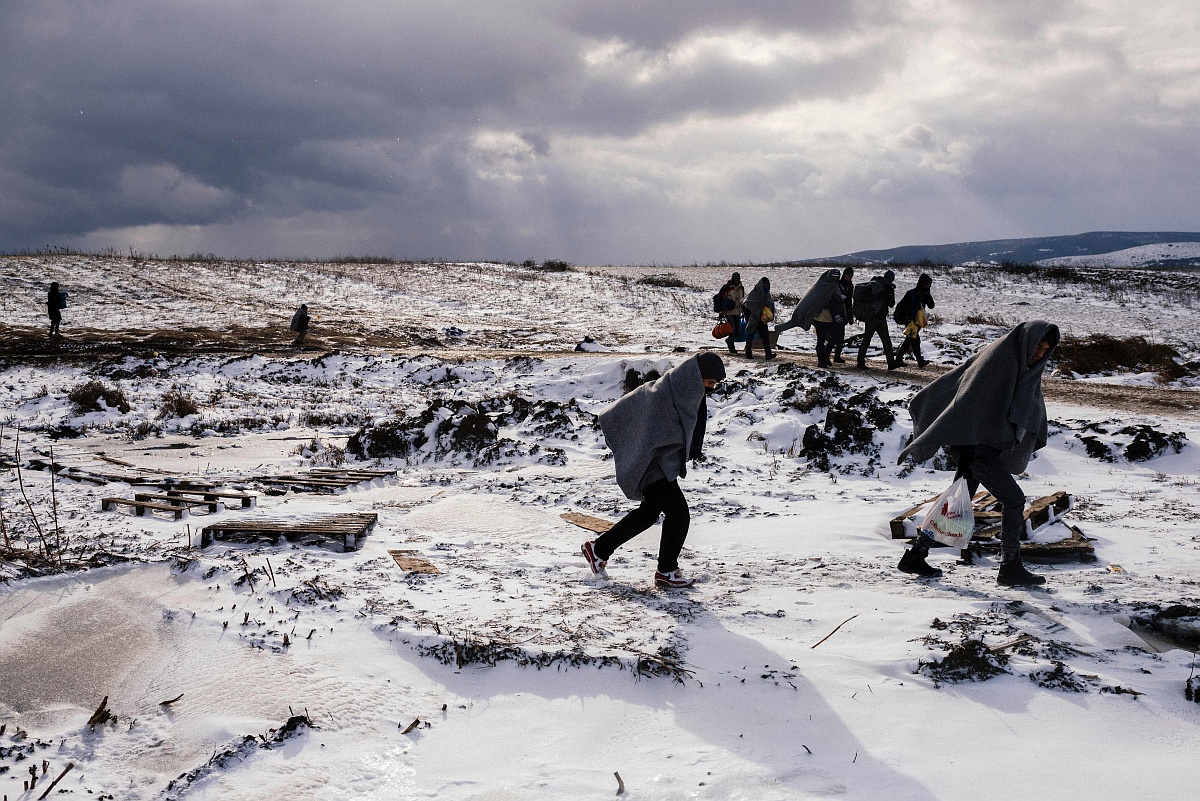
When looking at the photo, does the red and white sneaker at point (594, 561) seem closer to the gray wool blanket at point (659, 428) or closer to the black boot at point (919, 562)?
the gray wool blanket at point (659, 428)

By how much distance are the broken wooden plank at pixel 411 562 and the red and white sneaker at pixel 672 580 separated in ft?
5.81

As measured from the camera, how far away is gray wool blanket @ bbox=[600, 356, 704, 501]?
208 inches

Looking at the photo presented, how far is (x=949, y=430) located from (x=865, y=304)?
898 centimetres

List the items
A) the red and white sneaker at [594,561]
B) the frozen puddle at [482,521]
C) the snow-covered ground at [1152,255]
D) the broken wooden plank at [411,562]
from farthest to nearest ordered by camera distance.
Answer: the snow-covered ground at [1152,255], the frozen puddle at [482,521], the broken wooden plank at [411,562], the red and white sneaker at [594,561]

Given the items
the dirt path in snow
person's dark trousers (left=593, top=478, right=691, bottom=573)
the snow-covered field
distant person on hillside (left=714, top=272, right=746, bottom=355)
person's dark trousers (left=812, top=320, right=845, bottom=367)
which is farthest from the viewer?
distant person on hillside (left=714, top=272, right=746, bottom=355)

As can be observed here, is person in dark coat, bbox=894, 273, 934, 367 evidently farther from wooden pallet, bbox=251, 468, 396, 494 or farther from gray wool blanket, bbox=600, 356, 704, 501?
gray wool blanket, bbox=600, 356, 704, 501

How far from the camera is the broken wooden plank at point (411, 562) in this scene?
607 centimetres

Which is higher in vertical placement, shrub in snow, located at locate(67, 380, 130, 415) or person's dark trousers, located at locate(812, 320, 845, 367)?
person's dark trousers, located at locate(812, 320, 845, 367)

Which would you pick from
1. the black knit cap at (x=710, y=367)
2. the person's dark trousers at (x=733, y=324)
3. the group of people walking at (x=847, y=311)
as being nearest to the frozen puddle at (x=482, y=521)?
the black knit cap at (x=710, y=367)

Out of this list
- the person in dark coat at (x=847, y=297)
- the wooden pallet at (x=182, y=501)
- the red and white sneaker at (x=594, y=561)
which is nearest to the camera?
the red and white sneaker at (x=594, y=561)

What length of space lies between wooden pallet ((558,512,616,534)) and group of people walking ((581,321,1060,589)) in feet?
5.81

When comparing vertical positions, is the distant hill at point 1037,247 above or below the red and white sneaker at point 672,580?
above

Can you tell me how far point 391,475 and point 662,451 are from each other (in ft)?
18.9

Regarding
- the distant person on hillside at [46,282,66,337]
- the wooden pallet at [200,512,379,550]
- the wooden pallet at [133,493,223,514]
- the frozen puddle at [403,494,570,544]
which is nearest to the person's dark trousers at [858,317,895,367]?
the frozen puddle at [403,494,570,544]
